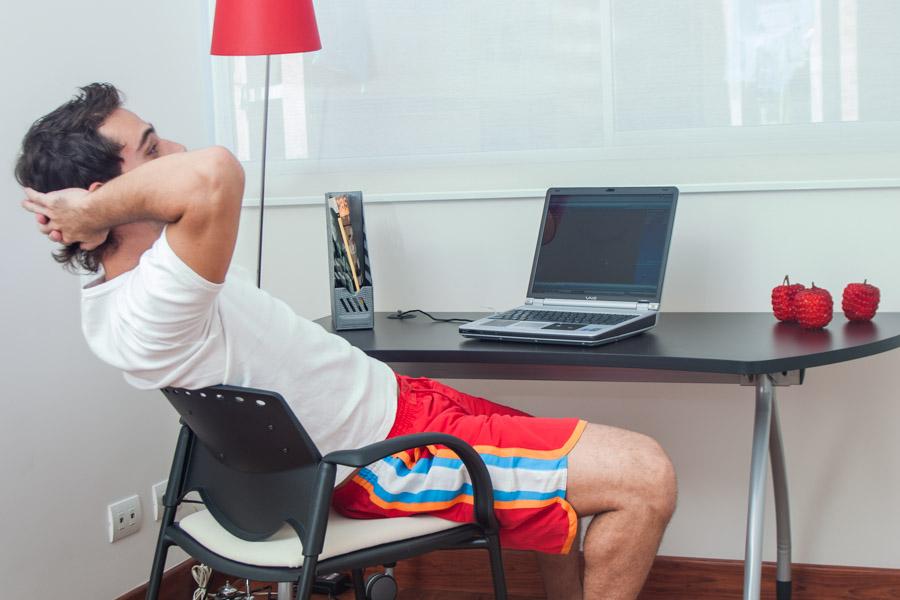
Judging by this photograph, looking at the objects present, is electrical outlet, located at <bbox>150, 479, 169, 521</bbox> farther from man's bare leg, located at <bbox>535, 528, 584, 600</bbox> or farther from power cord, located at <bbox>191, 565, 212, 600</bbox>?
man's bare leg, located at <bbox>535, 528, 584, 600</bbox>

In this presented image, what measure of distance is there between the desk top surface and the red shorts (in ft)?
0.77

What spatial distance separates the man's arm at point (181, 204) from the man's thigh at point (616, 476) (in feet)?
2.15

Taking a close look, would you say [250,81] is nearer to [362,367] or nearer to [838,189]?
[362,367]

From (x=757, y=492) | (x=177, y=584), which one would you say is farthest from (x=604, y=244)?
(x=177, y=584)

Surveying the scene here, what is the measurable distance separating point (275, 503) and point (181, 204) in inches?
18.4

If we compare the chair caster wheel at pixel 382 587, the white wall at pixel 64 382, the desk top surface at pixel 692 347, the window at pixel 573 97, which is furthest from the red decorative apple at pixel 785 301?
the white wall at pixel 64 382

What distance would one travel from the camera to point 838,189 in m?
2.29

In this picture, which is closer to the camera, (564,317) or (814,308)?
(814,308)

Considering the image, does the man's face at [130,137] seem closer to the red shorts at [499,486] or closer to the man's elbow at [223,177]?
the man's elbow at [223,177]

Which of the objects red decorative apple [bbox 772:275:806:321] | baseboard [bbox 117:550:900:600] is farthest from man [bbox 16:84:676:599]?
baseboard [bbox 117:550:900:600]

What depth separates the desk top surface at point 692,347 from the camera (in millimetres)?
1771

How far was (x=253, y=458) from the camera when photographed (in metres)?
1.50

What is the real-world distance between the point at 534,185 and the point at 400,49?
50cm

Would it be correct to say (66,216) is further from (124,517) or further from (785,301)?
(785,301)
